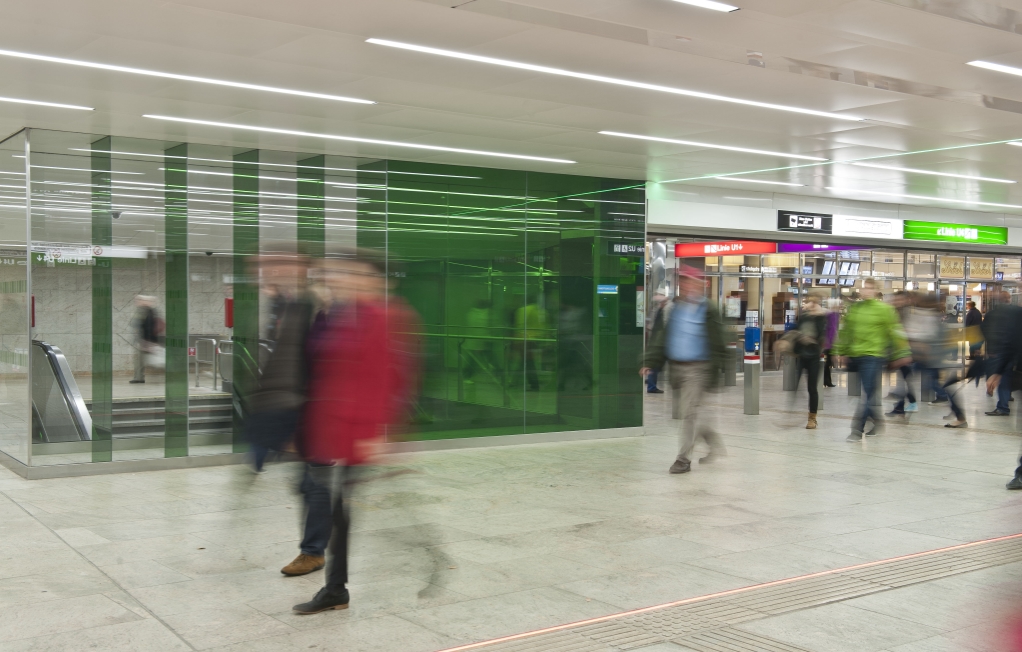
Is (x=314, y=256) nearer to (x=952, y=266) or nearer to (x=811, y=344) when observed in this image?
(x=811, y=344)

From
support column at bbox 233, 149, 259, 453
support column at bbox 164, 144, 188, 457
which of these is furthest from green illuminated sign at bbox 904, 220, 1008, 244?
support column at bbox 164, 144, 188, 457

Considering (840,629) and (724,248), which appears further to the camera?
(724,248)

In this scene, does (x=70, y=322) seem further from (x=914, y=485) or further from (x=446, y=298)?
(x=914, y=485)

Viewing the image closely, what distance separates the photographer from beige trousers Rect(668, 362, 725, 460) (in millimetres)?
9953

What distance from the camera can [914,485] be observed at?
9.52 meters

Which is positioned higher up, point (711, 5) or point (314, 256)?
point (711, 5)

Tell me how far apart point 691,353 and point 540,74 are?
3674mm

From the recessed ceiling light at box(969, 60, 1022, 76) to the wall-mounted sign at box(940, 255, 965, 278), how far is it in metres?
21.8

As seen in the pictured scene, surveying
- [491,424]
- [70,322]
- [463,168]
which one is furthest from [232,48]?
[491,424]

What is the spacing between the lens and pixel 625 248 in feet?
43.5

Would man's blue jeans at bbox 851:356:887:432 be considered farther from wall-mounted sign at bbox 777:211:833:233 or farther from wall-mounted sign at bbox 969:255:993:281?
→ wall-mounted sign at bbox 969:255:993:281

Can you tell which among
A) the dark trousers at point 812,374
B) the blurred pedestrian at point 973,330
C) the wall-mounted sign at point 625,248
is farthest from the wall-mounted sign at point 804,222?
the wall-mounted sign at point 625,248

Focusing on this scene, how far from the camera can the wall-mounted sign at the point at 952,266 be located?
2781 centimetres

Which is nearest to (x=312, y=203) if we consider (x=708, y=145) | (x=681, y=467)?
(x=708, y=145)
